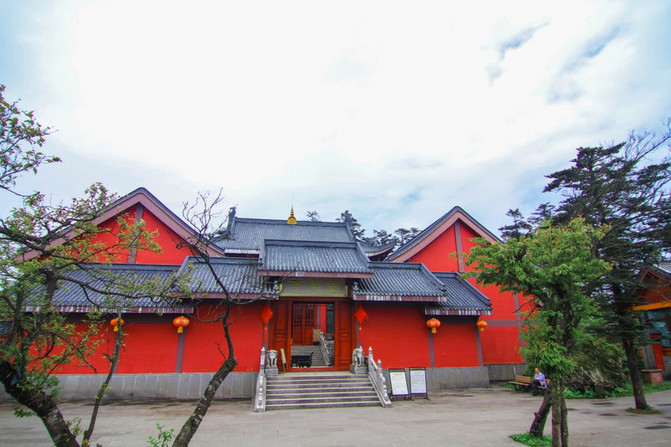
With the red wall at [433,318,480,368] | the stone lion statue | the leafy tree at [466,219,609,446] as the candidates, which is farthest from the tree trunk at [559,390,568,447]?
the red wall at [433,318,480,368]

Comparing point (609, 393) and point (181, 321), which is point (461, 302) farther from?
point (181, 321)

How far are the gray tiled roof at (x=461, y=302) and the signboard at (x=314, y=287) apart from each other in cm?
322

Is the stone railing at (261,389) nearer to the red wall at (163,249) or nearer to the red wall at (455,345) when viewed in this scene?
the red wall at (163,249)

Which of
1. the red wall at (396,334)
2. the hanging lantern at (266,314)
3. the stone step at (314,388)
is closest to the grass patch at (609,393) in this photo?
the red wall at (396,334)

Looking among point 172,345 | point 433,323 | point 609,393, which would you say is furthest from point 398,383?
point 609,393

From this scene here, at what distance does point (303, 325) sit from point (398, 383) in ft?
32.0

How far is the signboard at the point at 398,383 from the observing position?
11.1 m

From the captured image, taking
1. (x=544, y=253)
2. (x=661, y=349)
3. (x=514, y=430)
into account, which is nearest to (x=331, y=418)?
(x=514, y=430)

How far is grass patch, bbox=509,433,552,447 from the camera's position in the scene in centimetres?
655

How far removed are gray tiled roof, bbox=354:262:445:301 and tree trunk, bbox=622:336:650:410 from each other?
5.23m

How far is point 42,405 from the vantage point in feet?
12.6

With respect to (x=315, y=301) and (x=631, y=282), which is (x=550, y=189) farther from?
(x=315, y=301)

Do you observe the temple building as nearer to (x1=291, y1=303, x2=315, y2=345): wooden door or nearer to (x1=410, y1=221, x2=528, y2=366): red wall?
(x1=410, y1=221, x2=528, y2=366): red wall

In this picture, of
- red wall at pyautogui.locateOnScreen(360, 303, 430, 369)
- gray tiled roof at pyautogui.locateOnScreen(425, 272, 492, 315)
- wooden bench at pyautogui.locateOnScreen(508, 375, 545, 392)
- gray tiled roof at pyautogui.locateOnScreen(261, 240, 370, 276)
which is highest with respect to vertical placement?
gray tiled roof at pyautogui.locateOnScreen(261, 240, 370, 276)
